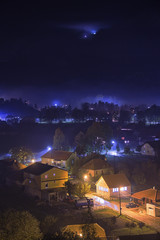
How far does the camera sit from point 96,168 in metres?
36.5

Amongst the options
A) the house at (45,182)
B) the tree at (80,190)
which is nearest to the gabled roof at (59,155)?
the house at (45,182)

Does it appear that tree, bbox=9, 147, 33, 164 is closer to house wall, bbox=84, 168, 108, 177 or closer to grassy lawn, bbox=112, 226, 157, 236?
house wall, bbox=84, 168, 108, 177

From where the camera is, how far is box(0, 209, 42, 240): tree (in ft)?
49.7

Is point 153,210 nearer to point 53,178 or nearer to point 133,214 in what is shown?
point 133,214

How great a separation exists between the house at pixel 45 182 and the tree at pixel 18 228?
10.4 m

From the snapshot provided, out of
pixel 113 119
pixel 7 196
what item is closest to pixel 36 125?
pixel 113 119

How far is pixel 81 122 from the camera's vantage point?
86688 mm

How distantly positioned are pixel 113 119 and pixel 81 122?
1198 centimetres

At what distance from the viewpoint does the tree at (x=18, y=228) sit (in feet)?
49.7

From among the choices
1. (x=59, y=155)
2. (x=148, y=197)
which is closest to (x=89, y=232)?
(x=148, y=197)

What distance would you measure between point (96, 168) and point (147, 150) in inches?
618

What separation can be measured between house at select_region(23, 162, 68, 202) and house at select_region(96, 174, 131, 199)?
4584mm

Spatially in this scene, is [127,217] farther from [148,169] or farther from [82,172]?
[148,169]

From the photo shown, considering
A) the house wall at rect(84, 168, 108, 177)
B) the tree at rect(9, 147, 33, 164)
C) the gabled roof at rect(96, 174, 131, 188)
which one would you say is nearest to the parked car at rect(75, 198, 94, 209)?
the gabled roof at rect(96, 174, 131, 188)
